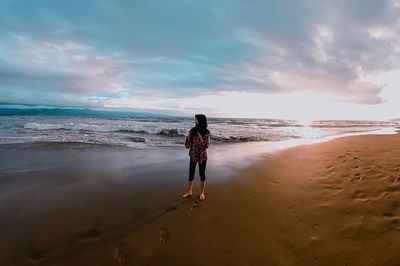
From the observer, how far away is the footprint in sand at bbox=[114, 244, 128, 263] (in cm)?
410

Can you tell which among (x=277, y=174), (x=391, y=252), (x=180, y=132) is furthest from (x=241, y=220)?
(x=180, y=132)

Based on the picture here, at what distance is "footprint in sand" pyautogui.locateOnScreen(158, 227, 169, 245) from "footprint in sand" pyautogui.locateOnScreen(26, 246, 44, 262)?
1904mm

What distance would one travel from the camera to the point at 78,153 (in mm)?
12508

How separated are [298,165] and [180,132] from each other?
16.0 meters

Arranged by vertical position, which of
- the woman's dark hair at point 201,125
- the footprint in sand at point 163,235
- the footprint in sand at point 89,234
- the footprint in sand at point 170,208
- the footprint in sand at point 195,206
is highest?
the woman's dark hair at point 201,125

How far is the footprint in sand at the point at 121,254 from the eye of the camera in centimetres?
410

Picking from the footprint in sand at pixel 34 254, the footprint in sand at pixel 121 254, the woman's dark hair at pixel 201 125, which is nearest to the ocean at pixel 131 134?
the woman's dark hair at pixel 201 125

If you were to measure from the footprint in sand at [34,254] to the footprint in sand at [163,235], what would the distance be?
75.0 inches

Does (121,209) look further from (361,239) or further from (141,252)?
(361,239)

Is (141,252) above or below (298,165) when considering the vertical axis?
below

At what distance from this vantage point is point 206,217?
5.41 meters

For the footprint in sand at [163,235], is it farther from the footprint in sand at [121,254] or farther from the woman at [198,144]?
the woman at [198,144]

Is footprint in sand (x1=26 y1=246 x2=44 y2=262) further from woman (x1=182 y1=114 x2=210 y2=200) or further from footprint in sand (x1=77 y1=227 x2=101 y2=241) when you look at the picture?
woman (x1=182 y1=114 x2=210 y2=200)

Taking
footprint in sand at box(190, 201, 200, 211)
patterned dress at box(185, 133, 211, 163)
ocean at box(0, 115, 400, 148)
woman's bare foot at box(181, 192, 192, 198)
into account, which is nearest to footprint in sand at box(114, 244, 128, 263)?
footprint in sand at box(190, 201, 200, 211)
